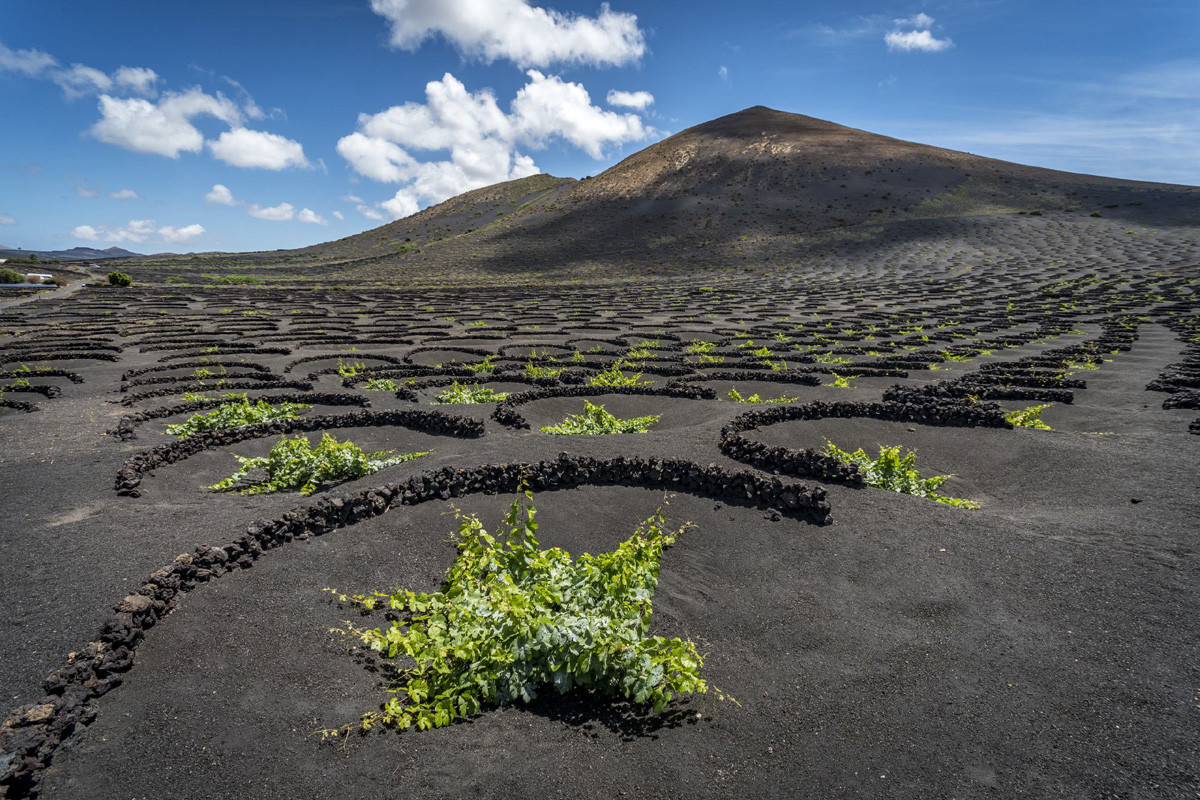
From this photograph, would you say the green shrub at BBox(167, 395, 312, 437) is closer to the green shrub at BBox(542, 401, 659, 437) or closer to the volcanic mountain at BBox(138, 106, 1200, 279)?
the green shrub at BBox(542, 401, 659, 437)

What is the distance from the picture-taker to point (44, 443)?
12.0 m

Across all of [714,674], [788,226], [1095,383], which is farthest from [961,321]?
[788,226]

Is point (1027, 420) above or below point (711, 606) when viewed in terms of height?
above

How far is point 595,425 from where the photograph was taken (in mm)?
13633

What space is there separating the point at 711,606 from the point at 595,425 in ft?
23.0

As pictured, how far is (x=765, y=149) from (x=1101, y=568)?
127 meters

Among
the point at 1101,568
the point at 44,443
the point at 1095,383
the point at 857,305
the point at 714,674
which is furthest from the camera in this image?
the point at 857,305

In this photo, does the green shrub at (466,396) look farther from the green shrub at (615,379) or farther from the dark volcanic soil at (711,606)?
the green shrub at (615,379)

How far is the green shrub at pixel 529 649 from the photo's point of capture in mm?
4887

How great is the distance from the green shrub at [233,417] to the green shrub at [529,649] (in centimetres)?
960

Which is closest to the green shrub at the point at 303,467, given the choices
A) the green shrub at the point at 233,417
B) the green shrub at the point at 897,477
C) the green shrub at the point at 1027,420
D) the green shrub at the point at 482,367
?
the green shrub at the point at 233,417

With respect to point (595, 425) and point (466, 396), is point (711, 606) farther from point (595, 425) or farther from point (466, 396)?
point (466, 396)

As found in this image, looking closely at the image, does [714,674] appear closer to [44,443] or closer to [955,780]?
[955,780]

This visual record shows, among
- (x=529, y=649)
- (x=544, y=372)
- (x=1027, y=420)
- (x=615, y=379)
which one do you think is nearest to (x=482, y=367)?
(x=544, y=372)
